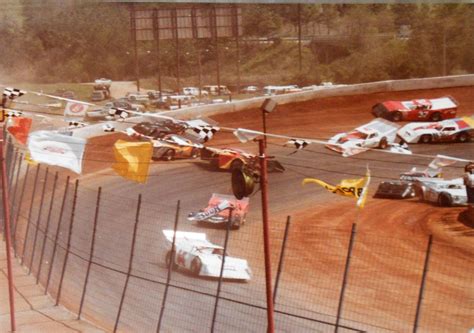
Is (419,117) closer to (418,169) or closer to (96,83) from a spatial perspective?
(418,169)

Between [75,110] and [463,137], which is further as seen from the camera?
[463,137]

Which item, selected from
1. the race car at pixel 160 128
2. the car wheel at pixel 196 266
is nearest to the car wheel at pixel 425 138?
the race car at pixel 160 128

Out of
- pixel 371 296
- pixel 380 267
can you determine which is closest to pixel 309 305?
pixel 371 296

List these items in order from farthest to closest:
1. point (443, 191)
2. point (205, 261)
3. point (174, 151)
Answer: point (174, 151), point (443, 191), point (205, 261)

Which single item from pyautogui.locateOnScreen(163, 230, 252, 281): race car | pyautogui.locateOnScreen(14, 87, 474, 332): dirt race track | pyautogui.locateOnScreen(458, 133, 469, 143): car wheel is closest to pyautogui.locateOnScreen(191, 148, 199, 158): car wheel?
pyautogui.locateOnScreen(14, 87, 474, 332): dirt race track

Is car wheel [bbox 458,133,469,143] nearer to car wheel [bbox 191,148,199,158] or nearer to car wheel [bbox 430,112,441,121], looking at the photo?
car wheel [bbox 430,112,441,121]

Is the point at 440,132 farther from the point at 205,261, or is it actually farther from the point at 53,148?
the point at 53,148

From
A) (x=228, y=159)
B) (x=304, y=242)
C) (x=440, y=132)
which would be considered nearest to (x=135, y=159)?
(x=228, y=159)
